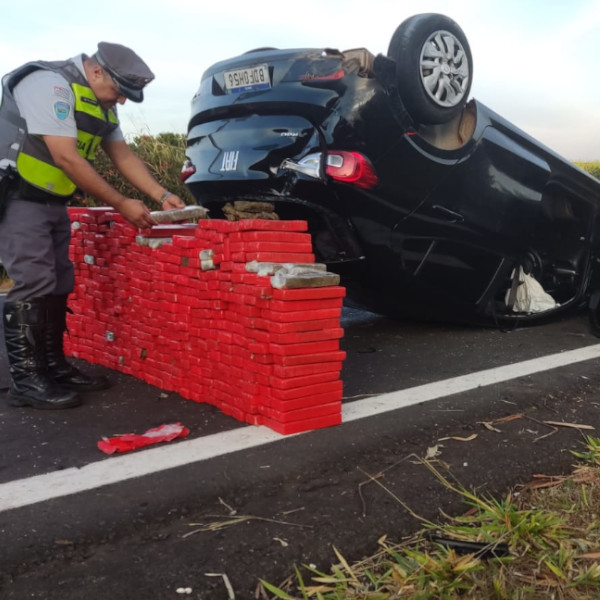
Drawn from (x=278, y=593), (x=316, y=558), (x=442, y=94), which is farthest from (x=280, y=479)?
(x=442, y=94)

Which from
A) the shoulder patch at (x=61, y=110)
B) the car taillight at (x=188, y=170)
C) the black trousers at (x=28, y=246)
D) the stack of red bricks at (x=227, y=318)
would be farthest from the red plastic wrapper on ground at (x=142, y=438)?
the car taillight at (x=188, y=170)

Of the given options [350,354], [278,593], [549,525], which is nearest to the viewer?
[278,593]

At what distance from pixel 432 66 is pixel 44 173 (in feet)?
7.35

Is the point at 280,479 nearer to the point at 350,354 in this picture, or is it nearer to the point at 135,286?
the point at 135,286

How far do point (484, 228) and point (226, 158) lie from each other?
182 centimetres

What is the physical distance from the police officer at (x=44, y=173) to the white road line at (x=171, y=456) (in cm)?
90

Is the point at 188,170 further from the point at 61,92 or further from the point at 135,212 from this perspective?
the point at 61,92

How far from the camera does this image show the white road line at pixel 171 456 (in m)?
2.58

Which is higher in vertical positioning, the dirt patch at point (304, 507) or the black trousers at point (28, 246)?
the black trousers at point (28, 246)

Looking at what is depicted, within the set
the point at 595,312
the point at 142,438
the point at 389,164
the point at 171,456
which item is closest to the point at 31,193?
the point at 142,438

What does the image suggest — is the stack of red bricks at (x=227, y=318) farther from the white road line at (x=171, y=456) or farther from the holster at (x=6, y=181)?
the holster at (x=6, y=181)

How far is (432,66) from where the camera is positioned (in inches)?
162

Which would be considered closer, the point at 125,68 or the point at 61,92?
the point at 61,92

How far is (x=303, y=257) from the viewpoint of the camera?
3252 mm
